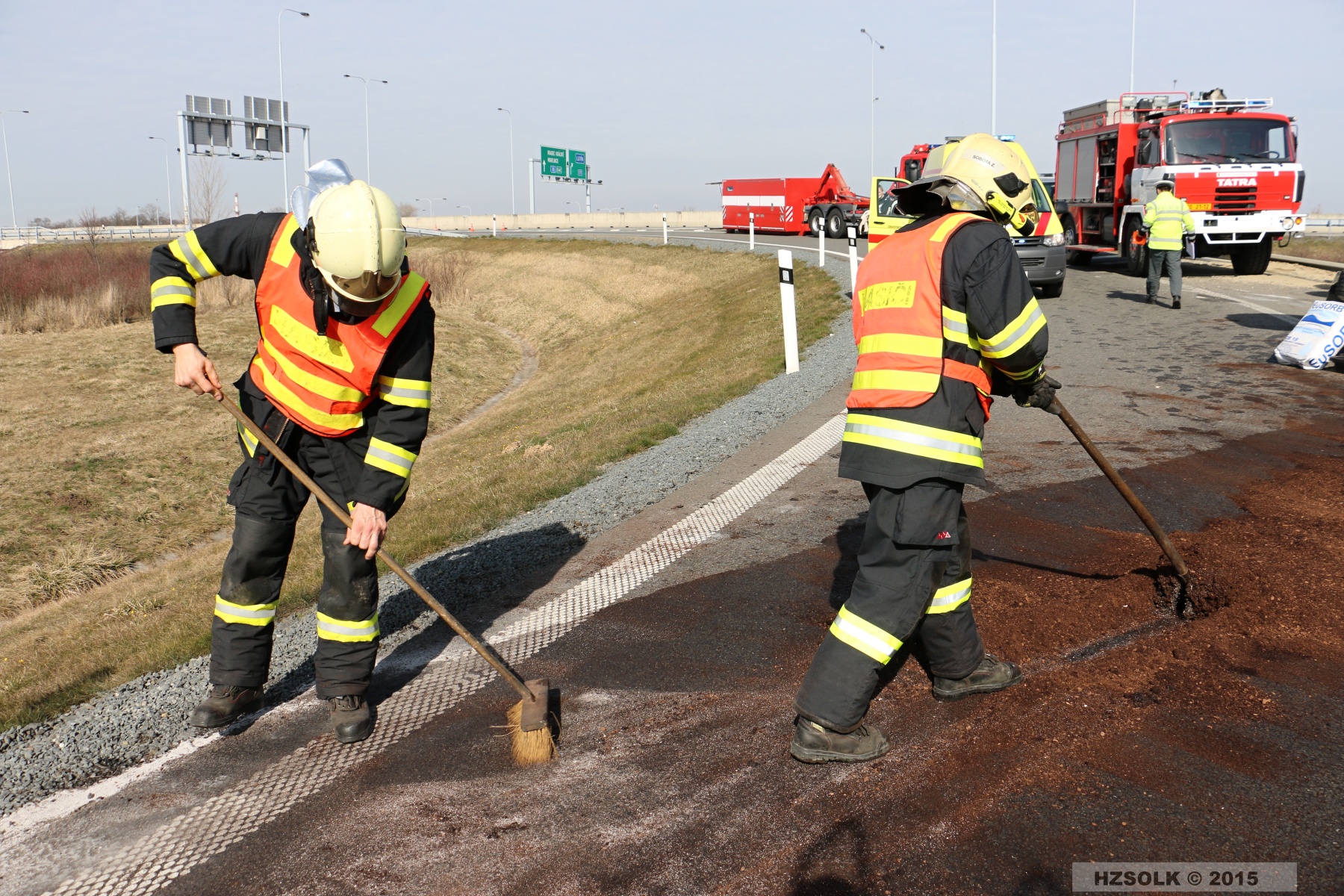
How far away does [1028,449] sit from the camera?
7.24m

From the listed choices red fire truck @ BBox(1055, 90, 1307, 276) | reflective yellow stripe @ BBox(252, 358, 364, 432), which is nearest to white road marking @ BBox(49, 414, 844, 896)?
reflective yellow stripe @ BBox(252, 358, 364, 432)

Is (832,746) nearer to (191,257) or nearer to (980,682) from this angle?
(980,682)

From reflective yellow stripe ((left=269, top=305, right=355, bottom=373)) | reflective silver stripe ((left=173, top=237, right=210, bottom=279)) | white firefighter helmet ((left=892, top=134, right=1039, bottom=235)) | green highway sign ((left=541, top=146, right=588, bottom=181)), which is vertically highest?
green highway sign ((left=541, top=146, right=588, bottom=181))

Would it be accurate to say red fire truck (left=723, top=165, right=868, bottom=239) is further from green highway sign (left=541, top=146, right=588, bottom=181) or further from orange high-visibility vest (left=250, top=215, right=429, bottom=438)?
green highway sign (left=541, top=146, right=588, bottom=181)

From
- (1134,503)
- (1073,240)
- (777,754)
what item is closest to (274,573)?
(777,754)

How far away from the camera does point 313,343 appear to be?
3641mm

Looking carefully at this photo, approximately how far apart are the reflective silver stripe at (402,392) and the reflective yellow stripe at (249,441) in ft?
1.77

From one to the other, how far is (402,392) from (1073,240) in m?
22.0

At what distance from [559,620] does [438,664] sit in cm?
58

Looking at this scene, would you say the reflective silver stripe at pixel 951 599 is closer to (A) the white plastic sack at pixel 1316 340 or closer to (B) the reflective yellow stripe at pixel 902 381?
(B) the reflective yellow stripe at pixel 902 381

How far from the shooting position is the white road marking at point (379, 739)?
2.79 m

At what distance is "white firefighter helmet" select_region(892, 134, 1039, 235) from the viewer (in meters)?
3.38

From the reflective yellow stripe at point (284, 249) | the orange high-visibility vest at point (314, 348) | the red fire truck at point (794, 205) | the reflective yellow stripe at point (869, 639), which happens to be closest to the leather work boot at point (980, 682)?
the reflective yellow stripe at point (869, 639)

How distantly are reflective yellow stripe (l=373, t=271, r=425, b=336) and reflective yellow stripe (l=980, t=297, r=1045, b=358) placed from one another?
2027 millimetres
